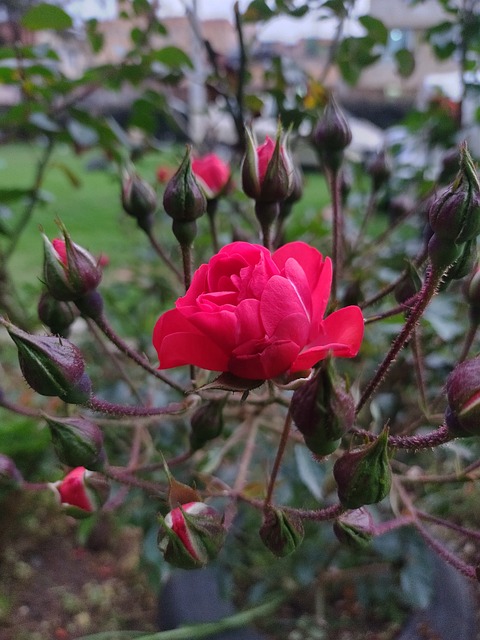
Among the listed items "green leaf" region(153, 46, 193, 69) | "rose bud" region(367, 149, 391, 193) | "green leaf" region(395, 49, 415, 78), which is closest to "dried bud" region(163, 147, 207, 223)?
"rose bud" region(367, 149, 391, 193)

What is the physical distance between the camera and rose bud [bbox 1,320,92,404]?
0.37 m

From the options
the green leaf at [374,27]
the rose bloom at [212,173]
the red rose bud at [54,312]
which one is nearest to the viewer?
the red rose bud at [54,312]

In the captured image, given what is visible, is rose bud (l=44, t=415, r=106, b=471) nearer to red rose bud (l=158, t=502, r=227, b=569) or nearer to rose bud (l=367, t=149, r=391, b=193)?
red rose bud (l=158, t=502, r=227, b=569)

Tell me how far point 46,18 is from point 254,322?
74cm

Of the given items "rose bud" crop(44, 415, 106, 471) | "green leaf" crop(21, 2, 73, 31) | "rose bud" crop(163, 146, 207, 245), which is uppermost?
"green leaf" crop(21, 2, 73, 31)

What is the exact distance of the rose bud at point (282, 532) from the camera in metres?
0.42

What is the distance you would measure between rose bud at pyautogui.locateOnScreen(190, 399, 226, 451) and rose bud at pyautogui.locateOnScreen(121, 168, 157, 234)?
0.21 meters

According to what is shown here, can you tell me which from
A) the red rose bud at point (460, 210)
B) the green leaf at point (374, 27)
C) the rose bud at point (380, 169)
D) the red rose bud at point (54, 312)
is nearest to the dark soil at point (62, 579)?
the red rose bud at point (54, 312)

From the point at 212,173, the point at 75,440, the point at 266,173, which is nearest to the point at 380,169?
the point at 212,173

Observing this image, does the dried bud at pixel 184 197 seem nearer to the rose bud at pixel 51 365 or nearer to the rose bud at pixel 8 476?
the rose bud at pixel 51 365

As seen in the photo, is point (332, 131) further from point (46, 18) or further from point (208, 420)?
point (46, 18)

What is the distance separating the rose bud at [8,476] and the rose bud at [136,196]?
279 mm

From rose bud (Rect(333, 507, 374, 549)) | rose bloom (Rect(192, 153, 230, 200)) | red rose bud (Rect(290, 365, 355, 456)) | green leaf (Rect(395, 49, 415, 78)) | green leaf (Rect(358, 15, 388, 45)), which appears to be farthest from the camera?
green leaf (Rect(395, 49, 415, 78))

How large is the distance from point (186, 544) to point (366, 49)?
2.85ft
